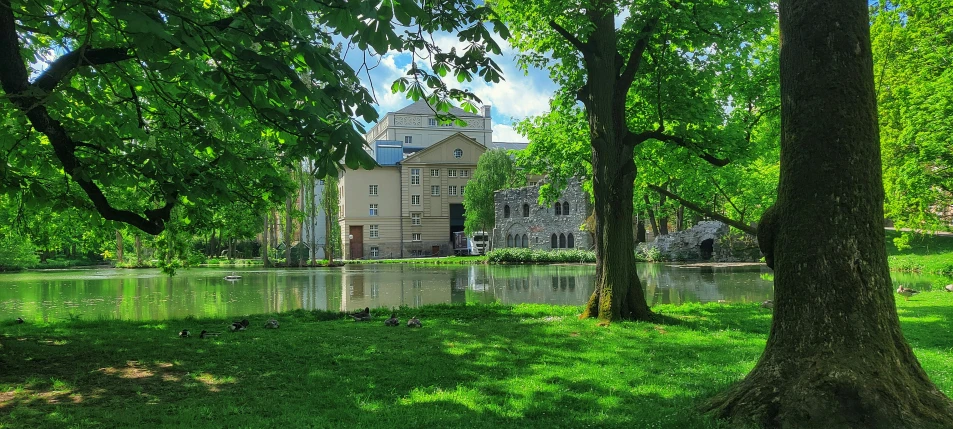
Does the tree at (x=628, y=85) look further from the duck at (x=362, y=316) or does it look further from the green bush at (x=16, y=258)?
the green bush at (x=16, y=258)

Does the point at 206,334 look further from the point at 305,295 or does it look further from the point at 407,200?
the point at 407,200

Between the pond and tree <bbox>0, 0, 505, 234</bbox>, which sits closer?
tree <bbox>0, 0, 505, 234</bbox>

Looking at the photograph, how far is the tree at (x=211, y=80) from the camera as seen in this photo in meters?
2.95

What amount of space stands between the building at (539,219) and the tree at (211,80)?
37.4m

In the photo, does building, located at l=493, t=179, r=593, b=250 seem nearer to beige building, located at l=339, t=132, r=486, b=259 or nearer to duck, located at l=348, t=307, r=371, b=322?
beige building, located at l=339, t=132, r=486, b=259

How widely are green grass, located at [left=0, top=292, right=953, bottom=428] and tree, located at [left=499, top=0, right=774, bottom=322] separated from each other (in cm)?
117

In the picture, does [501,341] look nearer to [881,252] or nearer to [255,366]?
[255,366]

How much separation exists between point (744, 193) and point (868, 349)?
2956 cm

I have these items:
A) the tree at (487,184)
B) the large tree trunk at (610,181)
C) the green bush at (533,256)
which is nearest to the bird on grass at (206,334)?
the large tree trunk at (610,181)

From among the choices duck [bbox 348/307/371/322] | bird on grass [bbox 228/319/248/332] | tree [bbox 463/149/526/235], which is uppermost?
tree [bbox 463/149/526/235]

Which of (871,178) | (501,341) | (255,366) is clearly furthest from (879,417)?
(255,366)

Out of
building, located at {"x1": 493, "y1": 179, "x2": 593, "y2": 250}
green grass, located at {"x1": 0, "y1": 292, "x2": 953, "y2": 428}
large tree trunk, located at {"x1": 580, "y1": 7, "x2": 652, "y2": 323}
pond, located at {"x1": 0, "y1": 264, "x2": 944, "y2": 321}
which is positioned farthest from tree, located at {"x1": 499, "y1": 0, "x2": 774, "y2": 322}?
building, located at {"x1": 493, "y1": 179, "x2": 593, "y2": 250}

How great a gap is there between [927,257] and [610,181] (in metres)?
25.8

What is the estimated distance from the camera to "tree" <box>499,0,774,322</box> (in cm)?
901
